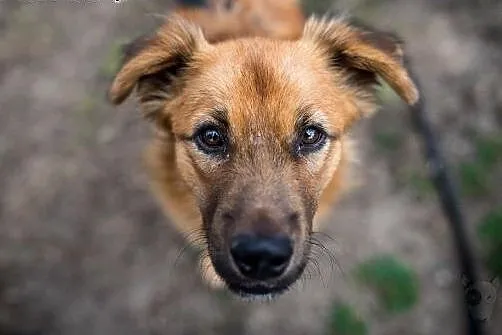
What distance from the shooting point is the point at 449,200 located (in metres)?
3.99

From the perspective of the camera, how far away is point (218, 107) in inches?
117

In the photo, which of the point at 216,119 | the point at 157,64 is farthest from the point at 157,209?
the point at 216,119

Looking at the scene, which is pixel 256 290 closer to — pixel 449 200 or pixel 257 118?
pixel 257 118

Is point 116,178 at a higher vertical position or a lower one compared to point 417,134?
lower

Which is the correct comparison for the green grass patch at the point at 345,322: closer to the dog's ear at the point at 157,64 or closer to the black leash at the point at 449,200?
the black leash at the point at 449,200

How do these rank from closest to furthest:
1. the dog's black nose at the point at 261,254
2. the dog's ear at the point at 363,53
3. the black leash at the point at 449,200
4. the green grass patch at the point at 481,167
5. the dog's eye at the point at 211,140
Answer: the dog's black nose at the point at 261,254, the dog's eye at the point at 211,140, the dog's ear at the point at 363,53, the black leash at the point at 449,200, the green grass patch at the point at 481,167

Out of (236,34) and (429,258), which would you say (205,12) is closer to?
(236,34)

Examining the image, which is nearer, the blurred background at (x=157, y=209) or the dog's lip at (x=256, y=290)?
the dog's lip at (x=256, y=290)

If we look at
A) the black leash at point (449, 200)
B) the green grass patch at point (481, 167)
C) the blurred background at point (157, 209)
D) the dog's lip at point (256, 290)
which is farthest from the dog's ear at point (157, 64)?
the green grass patch at point (481, 167)

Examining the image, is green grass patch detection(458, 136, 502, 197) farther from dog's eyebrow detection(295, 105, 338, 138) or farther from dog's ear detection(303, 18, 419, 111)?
dog's eyebrow detection(295, 105, 338, 138)

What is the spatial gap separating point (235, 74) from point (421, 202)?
7.89 ft

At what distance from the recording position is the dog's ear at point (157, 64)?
10.2 ft

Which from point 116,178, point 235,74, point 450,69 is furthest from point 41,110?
point 450,69

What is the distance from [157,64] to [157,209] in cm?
187
